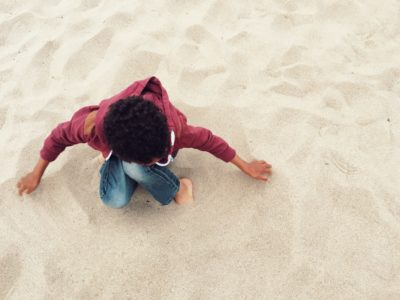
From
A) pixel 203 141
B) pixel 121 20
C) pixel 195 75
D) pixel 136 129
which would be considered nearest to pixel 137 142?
pixel 136 129

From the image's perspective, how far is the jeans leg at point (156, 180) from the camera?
1463 millimetres

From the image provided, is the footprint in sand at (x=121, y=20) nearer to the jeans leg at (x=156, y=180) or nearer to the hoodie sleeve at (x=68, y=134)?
the hoodie sleeve at (x=68, y=134)

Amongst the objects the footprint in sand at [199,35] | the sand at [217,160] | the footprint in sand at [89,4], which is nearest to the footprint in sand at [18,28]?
the sand at [217,160]

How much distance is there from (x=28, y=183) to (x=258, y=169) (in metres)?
0.97

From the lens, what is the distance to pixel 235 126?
5.96 ft

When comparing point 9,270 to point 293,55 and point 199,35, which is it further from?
point 293,55

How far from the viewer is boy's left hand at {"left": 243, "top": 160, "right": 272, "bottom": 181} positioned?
1607mm

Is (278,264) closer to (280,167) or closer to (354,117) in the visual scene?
(280,167)

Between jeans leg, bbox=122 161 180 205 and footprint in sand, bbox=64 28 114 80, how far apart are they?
0.81 m

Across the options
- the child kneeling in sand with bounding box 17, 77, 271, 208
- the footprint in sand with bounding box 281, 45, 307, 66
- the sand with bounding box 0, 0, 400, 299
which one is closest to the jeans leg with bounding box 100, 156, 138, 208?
the child kneeling in sand with bounding box 17, 77, 271, 208

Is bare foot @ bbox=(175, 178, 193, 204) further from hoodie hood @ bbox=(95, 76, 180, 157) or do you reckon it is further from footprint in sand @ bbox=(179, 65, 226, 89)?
footprint in sand @ bbox=(179, 65, 226, 89)

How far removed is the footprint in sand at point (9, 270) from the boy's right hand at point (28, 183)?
0.24m

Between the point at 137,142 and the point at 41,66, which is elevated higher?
the point at 137,142

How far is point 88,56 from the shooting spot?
2.10m
